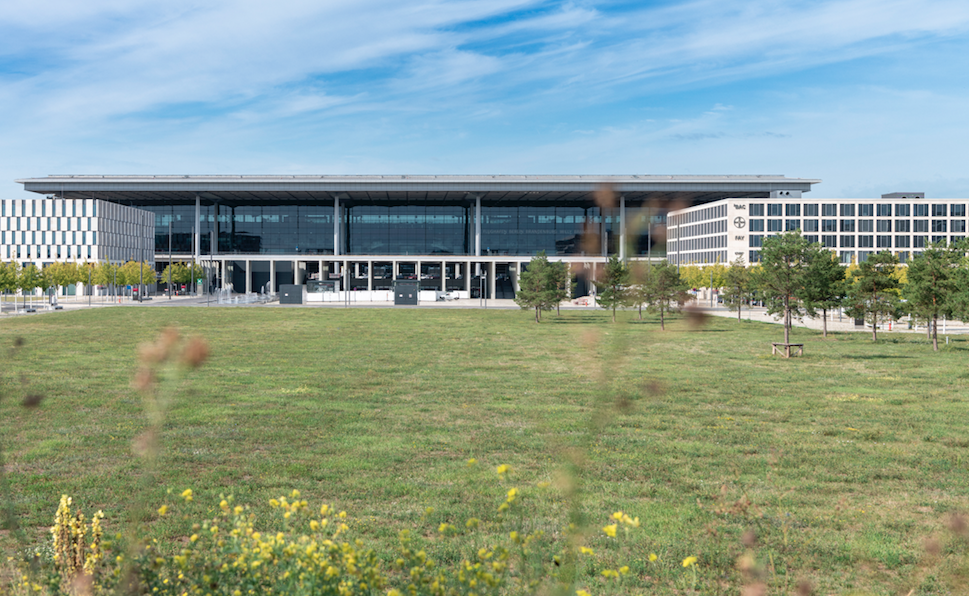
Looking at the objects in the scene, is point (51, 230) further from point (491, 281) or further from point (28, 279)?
point (491, 281)

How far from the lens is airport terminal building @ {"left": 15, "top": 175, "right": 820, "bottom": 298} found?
104m

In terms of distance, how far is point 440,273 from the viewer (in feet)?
365

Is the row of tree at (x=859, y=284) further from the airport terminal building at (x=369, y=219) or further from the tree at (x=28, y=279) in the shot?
the airport terminal building at (x=369, y=219)

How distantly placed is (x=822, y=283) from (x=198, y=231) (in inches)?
3946

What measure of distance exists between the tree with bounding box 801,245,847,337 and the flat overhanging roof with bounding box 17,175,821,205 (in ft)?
220

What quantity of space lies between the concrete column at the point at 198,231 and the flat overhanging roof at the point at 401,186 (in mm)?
1648

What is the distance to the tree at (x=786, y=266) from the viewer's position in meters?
30.3

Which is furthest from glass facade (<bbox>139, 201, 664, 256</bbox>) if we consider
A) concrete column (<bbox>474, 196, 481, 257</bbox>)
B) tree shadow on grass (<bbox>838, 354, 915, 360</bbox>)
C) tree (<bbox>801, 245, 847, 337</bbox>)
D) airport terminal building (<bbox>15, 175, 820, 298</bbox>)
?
tree shadow on grass (<bbox>838, 354, 915, 360</bbox>)

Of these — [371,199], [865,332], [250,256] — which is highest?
[371,199]

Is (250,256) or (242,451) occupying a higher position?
(250,256)

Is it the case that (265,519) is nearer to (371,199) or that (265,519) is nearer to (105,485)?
(105,485)

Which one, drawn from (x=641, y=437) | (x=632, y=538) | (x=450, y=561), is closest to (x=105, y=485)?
Result: (x=450, y=561)

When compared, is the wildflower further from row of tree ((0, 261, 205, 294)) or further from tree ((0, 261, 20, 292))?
row of tree ((0, 261, 205, 294))

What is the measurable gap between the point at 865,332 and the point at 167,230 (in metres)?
106
